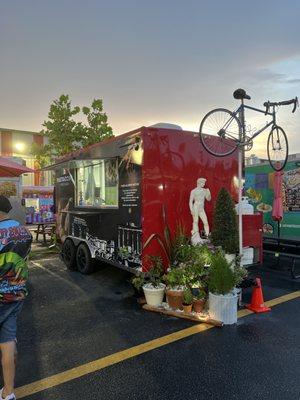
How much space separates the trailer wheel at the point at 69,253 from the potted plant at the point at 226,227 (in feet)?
12.7

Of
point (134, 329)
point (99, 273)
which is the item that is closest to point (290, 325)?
point (134, 329)

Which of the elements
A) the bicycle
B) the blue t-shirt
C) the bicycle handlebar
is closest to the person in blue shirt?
the blue t-shirt

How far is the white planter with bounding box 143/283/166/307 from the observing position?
18.0 ft

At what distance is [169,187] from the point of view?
20.0ft

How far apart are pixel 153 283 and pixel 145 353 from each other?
165 cm

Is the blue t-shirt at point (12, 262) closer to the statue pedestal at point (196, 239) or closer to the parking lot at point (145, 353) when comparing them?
the parking lot at point (145, 353)

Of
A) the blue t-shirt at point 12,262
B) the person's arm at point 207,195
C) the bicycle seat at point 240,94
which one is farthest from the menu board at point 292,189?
the blue t-shirt at point 12,262

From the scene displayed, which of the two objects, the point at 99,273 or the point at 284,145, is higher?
the point at 284,145

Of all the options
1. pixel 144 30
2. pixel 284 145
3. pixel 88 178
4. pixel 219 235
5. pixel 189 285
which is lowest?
pixel 189 285

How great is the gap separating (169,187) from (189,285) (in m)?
1.71

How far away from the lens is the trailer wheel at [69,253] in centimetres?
849

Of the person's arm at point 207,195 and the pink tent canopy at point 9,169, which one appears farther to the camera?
the pink tent canopy at point 9,169

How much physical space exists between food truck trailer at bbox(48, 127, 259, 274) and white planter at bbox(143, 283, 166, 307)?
41cm

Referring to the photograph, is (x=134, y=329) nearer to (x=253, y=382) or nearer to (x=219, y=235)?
(x=253, y=382)
